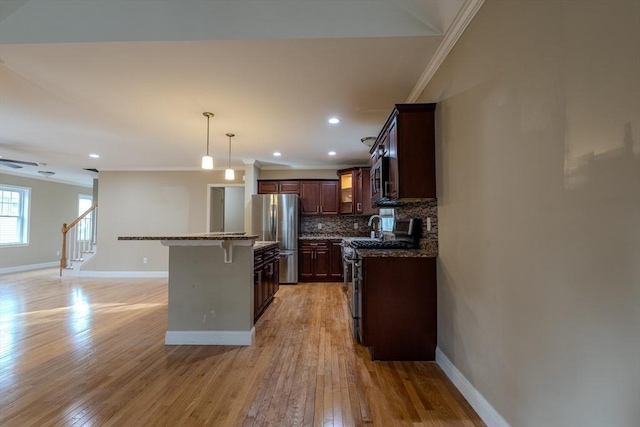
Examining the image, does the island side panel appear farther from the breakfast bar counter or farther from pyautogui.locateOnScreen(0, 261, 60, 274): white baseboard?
pyautogui.locateOnScreen(0, 261, 60, 274): white baseboard

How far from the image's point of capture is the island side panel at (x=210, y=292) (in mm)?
2840

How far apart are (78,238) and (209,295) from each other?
621 cm

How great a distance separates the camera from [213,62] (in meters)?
2.39

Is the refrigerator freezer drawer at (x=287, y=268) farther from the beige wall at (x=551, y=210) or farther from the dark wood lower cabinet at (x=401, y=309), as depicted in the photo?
the beige wall at (x=551, y=210)

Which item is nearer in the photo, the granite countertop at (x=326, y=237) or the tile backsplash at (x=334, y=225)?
the granite countertop at (x=326, y=237)

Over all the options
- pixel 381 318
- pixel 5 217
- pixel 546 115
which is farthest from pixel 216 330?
pixel 5 217

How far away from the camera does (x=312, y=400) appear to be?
6.28 feet

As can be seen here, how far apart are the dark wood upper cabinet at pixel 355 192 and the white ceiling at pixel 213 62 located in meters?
1.77

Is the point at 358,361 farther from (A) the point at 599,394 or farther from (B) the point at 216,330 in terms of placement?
(A) the point at 599,394

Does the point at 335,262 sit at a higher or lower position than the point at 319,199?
lower

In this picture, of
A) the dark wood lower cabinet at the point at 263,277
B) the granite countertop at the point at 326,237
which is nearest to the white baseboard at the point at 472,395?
the dark wood lower cabinet at the point at 263,277

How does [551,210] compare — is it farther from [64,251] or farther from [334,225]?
[64,251]

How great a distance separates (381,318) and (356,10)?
2.37 meters

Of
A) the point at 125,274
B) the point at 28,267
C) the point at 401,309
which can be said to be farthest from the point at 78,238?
the point at 401,309
